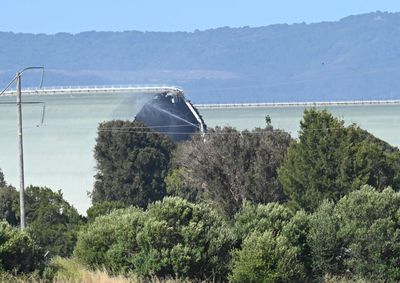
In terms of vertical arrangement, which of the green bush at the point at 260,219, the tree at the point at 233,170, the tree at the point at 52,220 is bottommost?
the tree at the point at 52,220

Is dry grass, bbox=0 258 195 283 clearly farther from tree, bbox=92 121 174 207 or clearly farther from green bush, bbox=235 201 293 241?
tree, bbox=92 121 174 207

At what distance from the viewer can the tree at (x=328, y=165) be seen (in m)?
51.3

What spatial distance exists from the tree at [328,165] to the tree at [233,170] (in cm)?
222

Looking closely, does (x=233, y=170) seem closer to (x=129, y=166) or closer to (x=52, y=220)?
(x=52, y=220)

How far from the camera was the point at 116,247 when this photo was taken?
2442 centimetres

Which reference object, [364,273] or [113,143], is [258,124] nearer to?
[113,143]

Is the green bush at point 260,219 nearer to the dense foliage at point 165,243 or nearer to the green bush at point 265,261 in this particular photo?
the dense foliage at point 165,243

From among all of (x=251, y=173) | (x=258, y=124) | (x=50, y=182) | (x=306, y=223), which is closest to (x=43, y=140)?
(x=50, y=182)

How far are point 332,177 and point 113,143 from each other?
1032 inches

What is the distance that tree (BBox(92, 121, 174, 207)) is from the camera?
73.0m

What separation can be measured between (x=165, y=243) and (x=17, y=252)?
9.06 feet

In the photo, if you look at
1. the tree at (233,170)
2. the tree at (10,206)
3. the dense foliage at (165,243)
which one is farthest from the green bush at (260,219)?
the tree at (10,206)

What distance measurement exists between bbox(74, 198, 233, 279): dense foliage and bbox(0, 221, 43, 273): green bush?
1671mm

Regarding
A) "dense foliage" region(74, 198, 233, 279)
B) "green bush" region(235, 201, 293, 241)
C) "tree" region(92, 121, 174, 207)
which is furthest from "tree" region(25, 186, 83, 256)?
"dense foliage" region(74, 198, 233, 279)
